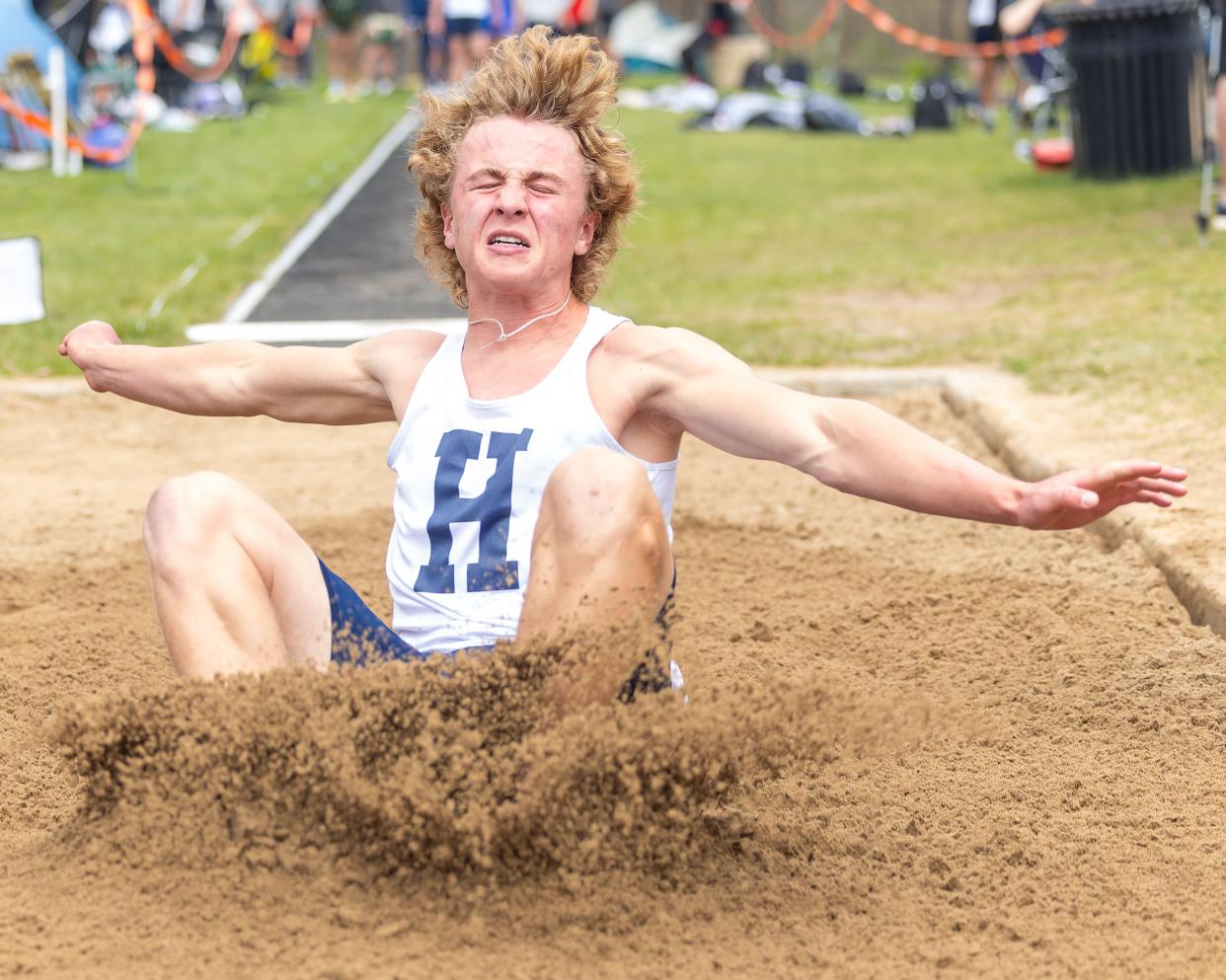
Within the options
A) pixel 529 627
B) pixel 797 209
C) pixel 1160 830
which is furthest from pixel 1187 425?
pixel 797 209

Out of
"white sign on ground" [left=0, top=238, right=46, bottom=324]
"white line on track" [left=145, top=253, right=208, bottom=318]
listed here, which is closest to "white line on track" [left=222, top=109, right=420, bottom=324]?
"white line on track" [left=145, top=253, right=208, bottom=318]

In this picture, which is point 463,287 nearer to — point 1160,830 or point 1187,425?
point 1160,830

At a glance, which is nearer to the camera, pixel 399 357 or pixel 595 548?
pixel 595 548

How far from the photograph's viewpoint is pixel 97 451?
638cm

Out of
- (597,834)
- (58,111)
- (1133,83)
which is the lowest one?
(597,834)

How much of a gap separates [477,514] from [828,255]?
778 centimetres

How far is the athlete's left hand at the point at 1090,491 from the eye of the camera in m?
2.65

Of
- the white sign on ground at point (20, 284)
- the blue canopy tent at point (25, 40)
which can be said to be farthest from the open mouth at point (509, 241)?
the blue canopy tent at point (25, 40)

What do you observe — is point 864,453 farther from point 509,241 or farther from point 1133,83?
point 1133,83

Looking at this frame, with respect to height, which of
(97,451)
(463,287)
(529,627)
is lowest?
(97,451)

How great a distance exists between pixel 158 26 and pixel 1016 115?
9206 millimetres

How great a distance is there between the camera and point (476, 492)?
304cm

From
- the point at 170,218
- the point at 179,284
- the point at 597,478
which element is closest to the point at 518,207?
the point at 597,478

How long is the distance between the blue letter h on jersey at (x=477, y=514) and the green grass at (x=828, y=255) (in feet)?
11.0
